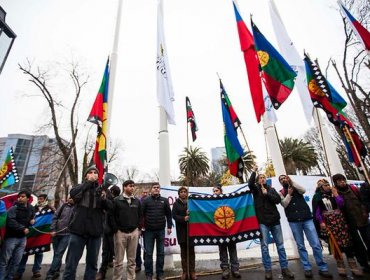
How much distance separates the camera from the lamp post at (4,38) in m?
11.6

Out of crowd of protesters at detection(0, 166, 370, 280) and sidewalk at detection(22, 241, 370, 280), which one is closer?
crowd of protesters at detection(0, 166, 370, 280)

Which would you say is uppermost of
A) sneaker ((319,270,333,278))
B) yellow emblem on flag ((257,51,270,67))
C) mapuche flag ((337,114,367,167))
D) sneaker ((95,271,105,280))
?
yellow emblem on flag ((257,51,270,67))

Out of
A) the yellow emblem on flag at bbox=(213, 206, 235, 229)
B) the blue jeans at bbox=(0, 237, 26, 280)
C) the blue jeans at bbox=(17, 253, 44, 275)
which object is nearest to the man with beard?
the yellow emblem on flag at bbox=(213, 206, 235, 229)

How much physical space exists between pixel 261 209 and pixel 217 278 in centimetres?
191

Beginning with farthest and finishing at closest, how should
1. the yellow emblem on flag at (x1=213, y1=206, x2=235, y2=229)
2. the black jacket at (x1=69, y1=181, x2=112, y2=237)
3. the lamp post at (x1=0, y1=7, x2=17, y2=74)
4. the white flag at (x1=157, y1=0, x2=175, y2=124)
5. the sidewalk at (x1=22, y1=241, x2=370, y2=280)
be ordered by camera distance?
the lamp post at (x1=0, y1=7, x2=17, y2=74) → the white flag at (x1=157, y1=0, x2=175, y2=124) → the yellow emblem on flag at (x1=213, y1=206, x2=235, y2=229) → the sidewalk at (x1=22, y1=241, x2=370, y2=280) → the black jacket at (x1=69, y1=181, x2=112, y2=237)

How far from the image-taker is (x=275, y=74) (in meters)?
6.61

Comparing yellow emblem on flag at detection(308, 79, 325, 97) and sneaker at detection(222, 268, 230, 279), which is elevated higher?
yellow emblem on flag at detection(308, 79, 325, 97)

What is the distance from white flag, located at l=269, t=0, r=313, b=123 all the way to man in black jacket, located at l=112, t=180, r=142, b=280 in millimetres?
6370

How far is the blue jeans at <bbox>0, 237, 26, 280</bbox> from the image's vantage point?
203 inches

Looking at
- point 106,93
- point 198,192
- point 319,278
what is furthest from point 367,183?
point 106,93

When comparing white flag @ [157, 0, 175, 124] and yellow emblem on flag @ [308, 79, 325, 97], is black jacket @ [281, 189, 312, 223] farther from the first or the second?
white flag @ [157, 0, 175, 124]

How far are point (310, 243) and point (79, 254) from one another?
4.86m

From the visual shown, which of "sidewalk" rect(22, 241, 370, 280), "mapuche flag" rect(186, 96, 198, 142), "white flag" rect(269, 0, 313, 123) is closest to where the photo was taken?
"sidewalk" rect(22, 241, 370, 280)

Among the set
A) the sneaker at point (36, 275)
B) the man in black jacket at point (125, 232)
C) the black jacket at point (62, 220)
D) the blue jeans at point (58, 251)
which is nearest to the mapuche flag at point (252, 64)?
the man in black jacket at point (125, 232)
